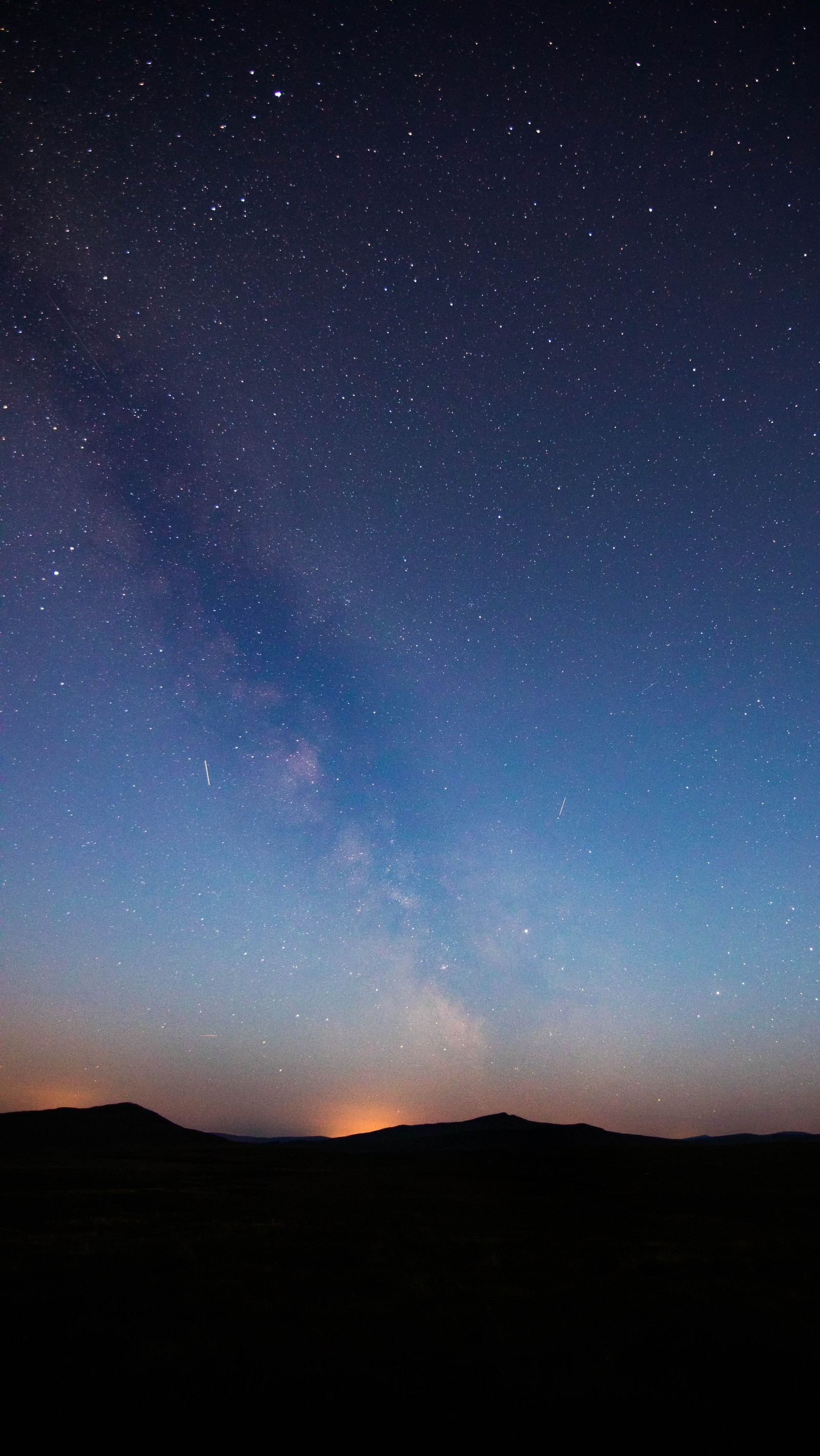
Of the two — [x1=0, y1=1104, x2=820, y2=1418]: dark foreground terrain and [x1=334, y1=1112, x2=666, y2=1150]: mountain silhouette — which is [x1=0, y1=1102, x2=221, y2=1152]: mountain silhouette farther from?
[x1=0, y1=1104, x2=820, y2=1418]: dark foreground terrain

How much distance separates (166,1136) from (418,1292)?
10387cm

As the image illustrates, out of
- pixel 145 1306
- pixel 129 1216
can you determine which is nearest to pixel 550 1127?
pixel 129 1216

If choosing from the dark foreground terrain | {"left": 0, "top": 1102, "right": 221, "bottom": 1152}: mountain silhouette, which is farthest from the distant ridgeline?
the dark foreground terrain

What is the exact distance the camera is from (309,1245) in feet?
52.6

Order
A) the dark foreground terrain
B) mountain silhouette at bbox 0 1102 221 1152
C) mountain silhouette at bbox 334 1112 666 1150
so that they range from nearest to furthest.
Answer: the dark foreground terrain → mountain silhouette at bbox 0 1102 221 1152 → mountain silhouette at bbox 334 1112 666 1150

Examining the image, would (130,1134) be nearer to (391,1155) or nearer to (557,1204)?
(391,1155)

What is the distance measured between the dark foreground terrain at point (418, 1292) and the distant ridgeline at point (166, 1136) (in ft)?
193

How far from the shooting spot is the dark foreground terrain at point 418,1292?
26.1ft

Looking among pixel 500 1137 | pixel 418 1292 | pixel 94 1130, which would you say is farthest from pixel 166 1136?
pixel 418 1292

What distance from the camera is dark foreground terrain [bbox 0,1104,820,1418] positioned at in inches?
313

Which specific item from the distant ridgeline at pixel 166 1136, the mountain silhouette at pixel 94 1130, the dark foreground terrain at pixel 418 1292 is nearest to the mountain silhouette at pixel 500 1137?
the distant ridgeline at pixel 166 1136

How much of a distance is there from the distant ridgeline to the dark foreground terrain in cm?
5892

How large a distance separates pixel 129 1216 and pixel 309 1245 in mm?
9159

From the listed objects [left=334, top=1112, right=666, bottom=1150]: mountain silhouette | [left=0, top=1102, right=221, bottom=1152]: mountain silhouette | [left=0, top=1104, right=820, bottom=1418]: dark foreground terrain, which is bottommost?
[left=334, top=1112, right=666, bottom=1150]: mountain silhouette
